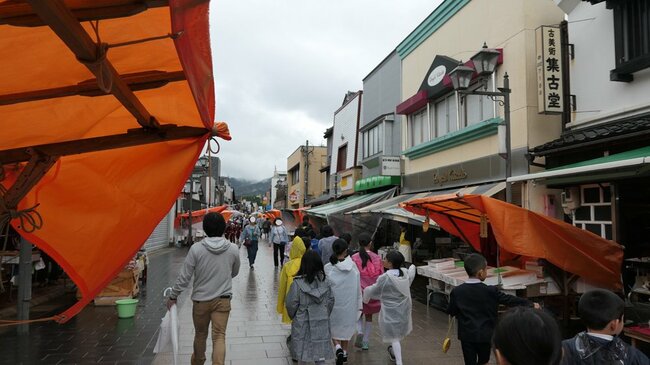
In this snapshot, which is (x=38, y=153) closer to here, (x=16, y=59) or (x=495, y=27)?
(x=16, y=59)

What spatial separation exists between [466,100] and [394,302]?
8.76m

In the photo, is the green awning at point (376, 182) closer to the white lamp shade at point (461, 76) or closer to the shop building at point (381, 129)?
the shop building at point (381, 129)

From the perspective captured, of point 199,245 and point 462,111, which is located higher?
point 462,111

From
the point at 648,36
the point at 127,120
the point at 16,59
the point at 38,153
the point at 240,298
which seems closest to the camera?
the point at 16,59

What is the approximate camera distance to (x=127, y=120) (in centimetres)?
358

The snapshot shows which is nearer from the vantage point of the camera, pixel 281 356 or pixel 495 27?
pixel 281 356

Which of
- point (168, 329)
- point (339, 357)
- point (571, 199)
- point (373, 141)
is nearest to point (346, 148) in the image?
point (373, 141)

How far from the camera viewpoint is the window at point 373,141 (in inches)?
806

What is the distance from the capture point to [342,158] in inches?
1107

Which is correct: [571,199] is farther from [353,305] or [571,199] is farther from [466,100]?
[353,305]

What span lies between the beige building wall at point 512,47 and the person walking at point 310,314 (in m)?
7.18

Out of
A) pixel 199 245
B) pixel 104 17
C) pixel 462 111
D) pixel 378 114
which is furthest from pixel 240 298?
pixel 378 114

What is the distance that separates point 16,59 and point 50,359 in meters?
5.66

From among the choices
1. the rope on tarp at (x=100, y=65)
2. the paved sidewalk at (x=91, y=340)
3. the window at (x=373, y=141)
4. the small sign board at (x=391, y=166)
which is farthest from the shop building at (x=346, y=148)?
the rope on tarp at (x=100, y=65)
